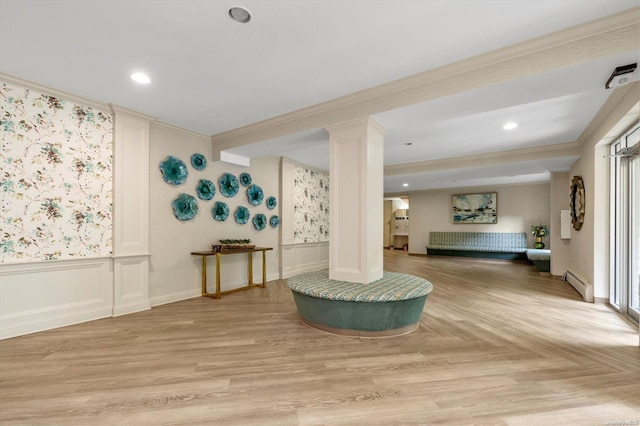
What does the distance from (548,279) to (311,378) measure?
6278 millimetres

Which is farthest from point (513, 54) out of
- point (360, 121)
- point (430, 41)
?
point (360, 121)

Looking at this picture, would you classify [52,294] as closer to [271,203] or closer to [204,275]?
[204,275]

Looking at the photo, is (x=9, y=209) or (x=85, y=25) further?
(x=9, y=209)

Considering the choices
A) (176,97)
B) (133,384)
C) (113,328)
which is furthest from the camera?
(176,97)

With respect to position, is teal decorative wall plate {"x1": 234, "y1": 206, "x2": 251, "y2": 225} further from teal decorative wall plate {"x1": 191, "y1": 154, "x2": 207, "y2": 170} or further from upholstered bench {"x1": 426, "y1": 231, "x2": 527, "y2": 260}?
upholstered bench {"x1": 426, "y1": 231, "x2": 527, "y2": 260}

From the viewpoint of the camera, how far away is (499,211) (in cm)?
1008

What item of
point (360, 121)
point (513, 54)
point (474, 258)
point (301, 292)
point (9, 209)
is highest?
point (513, 54)

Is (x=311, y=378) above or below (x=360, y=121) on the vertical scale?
below

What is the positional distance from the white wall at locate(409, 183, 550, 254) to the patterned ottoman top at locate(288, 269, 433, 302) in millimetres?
8044

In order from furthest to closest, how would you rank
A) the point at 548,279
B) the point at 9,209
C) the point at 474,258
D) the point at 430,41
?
the point at 474,258 < the point at 548,279 < the point at 9,209 < the point at 430,41

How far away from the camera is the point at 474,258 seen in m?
10.0

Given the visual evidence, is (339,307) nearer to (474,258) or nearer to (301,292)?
(301,292)

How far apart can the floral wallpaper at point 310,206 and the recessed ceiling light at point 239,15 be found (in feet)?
15.7

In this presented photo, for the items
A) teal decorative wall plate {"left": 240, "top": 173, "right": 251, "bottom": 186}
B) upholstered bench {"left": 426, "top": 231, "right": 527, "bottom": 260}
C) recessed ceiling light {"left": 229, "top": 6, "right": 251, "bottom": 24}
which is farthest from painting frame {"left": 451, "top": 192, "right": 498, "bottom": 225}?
recessed ceiling light {"left": 229, "top": 6, "right": 251, "bottom": 24}
